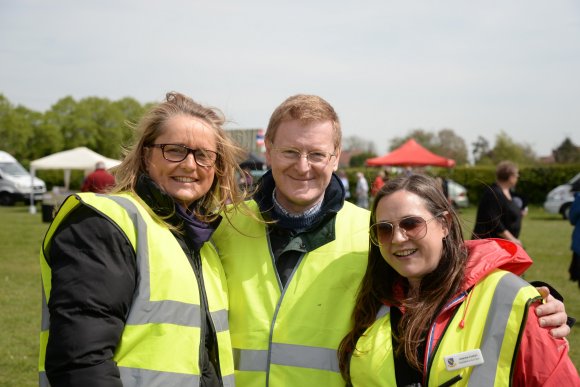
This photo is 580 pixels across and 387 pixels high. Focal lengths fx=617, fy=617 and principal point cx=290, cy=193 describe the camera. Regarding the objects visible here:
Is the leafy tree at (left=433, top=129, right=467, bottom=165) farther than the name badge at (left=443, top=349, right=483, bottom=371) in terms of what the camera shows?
Yes

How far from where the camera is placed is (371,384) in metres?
2.33

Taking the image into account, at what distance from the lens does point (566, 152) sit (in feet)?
172

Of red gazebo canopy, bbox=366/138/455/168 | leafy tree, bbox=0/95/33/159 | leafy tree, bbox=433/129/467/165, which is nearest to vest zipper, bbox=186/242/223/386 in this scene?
red gazebo canopy, bbox=366/138/455/168

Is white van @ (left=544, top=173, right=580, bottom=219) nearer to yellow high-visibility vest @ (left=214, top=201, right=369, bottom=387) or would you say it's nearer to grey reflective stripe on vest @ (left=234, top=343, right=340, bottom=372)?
yellow high-visibility vest @ (left=214, top=201, right=369, bottom=387)

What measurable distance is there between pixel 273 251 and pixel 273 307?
0.28m

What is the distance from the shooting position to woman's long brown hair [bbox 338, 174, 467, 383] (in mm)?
2297

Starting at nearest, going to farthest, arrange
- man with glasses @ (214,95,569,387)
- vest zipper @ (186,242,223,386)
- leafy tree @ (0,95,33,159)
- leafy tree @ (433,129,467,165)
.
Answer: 1. vest zipper @ (186,242,223,386)
2. man with glasses @ (214,95,569,387)
3. leafy tree @ (0,95,33,159)
4. leafy tree @ (433,129,467,165)

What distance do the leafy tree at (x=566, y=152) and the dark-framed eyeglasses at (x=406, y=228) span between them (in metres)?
51.3

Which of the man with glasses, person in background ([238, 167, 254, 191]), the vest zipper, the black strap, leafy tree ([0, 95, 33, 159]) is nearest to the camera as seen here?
the black strap

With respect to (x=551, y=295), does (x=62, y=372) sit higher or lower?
lower

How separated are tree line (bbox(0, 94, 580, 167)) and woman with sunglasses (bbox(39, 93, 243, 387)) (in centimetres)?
4859

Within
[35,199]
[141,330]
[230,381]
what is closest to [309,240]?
[230,381]

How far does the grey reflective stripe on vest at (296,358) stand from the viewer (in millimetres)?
2568

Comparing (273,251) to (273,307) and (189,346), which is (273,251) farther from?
(189,346)
